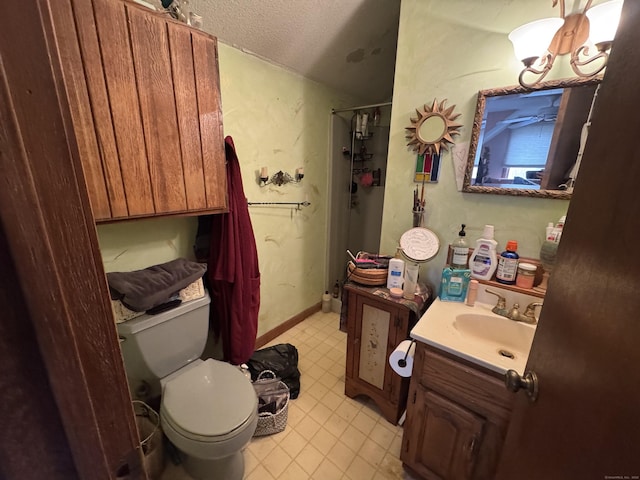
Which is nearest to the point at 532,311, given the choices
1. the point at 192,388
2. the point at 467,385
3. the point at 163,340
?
the point at 467,385

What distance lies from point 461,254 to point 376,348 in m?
0.70

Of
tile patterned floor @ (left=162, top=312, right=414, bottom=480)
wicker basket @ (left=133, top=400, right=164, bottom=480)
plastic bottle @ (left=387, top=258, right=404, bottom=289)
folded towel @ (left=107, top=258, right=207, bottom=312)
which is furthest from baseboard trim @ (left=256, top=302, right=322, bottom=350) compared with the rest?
plastic bottle @ (left=387, top=258, right=404, bottom=289)

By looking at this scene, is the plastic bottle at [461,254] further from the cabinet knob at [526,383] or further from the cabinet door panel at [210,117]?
the cabinet door panel at [210,117]

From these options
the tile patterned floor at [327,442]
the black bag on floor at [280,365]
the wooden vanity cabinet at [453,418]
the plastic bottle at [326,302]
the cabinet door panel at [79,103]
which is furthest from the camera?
the plastic bottle at [326,302]

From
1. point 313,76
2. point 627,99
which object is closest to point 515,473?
point 627,99

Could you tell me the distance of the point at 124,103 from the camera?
0.96 m

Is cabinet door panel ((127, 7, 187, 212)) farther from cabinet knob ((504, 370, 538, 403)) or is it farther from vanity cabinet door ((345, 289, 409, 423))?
cabinet knob ((504, 370, 538, 403))

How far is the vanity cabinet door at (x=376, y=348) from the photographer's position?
4.55ft

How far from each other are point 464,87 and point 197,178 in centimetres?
137

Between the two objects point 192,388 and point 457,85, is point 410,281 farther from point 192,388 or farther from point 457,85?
point 192,388

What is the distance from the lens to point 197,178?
1207 mm

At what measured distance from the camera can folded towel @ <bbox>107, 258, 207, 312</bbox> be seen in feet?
3.63

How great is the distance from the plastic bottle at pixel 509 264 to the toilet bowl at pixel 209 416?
130 centimetres

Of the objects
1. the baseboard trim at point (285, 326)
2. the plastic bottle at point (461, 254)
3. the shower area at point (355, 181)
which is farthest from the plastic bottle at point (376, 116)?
the baseboard trim at point (285, 326)
